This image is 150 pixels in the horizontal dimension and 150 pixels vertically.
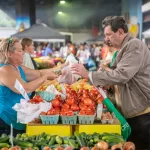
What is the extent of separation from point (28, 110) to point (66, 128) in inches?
15.0

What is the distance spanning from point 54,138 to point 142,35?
43.7ft

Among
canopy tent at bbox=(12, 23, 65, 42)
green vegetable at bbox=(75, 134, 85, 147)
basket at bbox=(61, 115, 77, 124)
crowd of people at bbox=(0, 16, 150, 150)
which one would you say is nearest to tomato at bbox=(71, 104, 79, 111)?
basket at bbox=(61, 115, 77, 124)

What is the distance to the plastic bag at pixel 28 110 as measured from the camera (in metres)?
3.00

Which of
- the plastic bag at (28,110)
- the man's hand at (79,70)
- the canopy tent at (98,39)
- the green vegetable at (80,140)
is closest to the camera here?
the green vegetable at (80,140)

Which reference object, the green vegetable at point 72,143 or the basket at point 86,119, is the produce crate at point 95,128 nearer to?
the basket at point 86,119

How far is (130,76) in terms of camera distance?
9.57 feet

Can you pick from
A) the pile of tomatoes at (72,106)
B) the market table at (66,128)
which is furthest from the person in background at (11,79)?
the market table at (66,128)

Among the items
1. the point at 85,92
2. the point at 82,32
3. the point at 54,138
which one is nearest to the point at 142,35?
the point at 82,32

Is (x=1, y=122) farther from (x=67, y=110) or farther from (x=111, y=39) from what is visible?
(x=111, y=39)

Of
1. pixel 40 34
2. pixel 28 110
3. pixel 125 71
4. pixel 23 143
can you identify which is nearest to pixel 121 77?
pixel 125 71

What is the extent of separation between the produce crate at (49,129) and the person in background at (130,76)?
478mm

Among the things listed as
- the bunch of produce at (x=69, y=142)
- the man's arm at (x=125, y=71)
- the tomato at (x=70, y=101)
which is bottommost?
the bunch of produce at (x=69, y=142)

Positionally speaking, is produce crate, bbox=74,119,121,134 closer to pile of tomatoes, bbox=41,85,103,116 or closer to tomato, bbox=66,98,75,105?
pile of tomatoes, bbox=41,85,103,116

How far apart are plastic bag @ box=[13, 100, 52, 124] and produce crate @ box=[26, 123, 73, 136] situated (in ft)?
0.30
